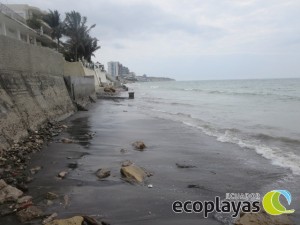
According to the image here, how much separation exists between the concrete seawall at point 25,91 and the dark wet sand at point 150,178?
134 cm

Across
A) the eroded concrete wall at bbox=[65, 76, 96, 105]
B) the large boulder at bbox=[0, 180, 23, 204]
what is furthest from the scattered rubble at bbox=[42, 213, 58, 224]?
the eroded concrete wall at bbox=[65, 76, 96, 105]

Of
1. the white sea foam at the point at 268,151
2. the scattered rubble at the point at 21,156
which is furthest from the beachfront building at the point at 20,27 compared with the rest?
the white sea foam at the point at 268,151

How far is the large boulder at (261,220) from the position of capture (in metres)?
4.78

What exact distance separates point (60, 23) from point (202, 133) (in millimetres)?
40381

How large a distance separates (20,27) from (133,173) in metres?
29.8

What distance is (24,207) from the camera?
5.26 metres

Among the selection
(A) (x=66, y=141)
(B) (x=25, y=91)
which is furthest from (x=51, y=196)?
(B) (x=25, y=91)

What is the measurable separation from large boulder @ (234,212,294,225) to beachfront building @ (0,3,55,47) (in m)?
17.2

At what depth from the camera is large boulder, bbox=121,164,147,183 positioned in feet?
22.7

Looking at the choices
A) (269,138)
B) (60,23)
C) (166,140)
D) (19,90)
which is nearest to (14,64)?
(19,90)

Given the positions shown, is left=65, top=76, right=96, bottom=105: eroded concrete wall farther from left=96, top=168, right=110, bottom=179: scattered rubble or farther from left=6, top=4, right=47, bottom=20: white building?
left=6, top=4, right=47, bottom=20: white building

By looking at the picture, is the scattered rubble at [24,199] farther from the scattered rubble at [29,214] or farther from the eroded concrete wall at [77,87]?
the eroded concrete wall at [77,87]

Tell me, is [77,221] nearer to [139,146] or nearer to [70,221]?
[70,221]

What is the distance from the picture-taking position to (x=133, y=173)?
7.07 meters
